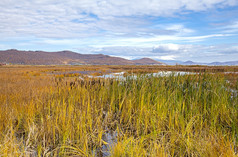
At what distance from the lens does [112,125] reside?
5.33m

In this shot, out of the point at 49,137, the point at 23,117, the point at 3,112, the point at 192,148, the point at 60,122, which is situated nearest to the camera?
the point at 192,148

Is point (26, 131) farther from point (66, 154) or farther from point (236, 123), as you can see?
point (236, 123)

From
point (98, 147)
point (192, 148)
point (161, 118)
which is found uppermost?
point (161, 118)

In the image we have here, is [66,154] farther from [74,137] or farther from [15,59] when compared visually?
[15,59]

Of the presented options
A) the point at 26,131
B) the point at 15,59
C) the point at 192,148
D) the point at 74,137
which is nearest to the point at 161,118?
the point at 192,148

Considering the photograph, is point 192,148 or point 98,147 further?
point 98,147

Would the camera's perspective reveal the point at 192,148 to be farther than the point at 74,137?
No

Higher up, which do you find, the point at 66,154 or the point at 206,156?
the point at 206,156

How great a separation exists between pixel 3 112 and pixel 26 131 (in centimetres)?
99

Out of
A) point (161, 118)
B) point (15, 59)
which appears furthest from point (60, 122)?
point (15, 59)

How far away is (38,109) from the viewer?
582cm

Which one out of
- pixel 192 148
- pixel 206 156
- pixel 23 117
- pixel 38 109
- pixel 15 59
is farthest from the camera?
pixel 15 59

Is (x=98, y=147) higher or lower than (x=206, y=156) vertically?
lower

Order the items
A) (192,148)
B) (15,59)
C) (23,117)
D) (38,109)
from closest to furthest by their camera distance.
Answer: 1. (192,148)
2. (23,117)
3. (38,109)
4. (15,59)
